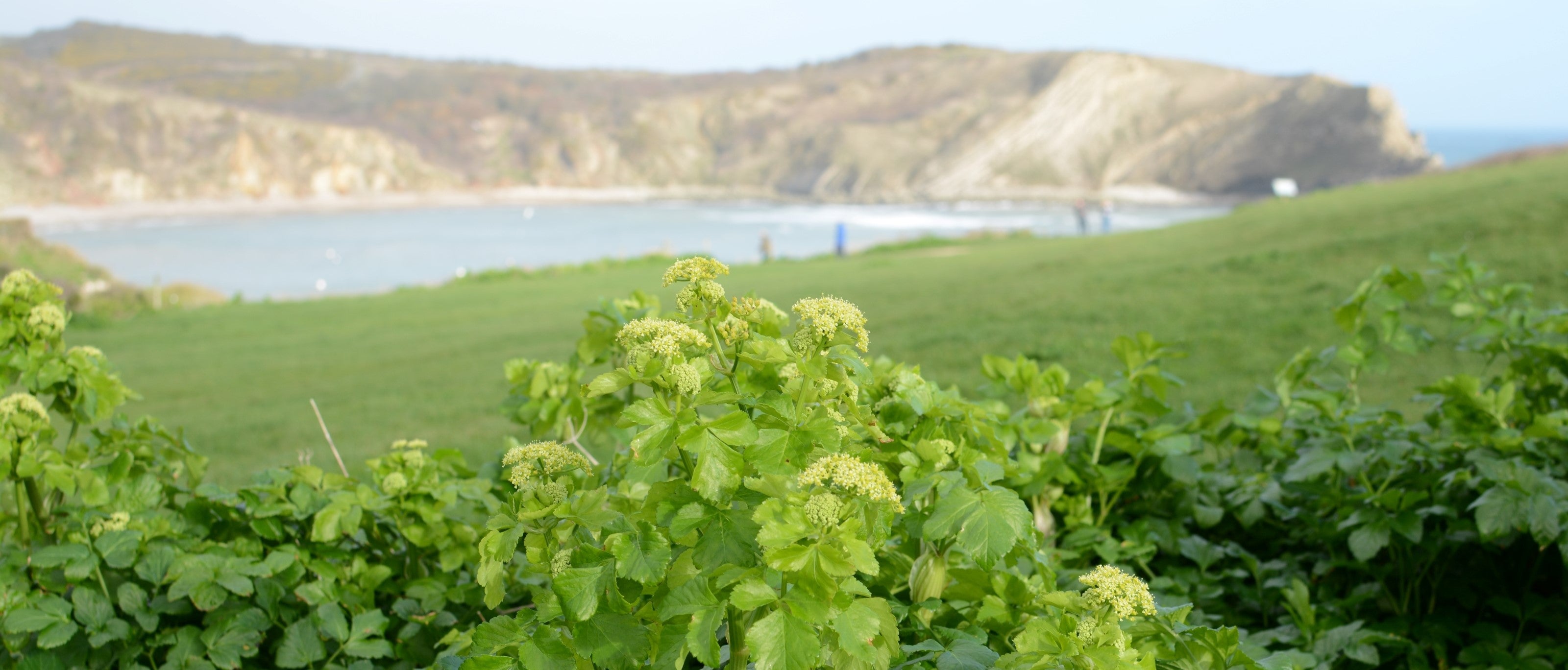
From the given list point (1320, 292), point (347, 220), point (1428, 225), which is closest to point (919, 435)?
point (1320, 292)

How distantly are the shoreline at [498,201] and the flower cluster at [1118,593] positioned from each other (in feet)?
295

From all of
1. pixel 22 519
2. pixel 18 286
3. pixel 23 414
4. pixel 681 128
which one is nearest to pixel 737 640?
pixel 23 414

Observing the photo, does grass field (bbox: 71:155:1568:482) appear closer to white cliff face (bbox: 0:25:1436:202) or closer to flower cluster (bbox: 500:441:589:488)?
flower cluster (bbox: 500:441:589:488)

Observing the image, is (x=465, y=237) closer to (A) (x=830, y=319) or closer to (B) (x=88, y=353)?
(B) (x=88, y=353)

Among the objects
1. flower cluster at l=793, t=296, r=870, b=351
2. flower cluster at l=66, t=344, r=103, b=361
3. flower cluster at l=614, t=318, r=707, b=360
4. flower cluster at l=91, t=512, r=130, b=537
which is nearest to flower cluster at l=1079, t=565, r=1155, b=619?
flower cluster at l=793, t=296, r=870, b=351

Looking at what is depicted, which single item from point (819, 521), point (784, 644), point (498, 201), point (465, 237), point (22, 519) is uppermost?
point (819, 521)

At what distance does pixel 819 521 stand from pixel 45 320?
197 centimetres

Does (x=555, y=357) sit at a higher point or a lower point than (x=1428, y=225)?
lower

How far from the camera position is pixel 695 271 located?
3.87 feet

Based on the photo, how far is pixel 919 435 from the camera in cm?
154

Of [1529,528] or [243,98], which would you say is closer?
[1529,528]

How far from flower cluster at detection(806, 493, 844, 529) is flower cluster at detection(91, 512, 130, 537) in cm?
165

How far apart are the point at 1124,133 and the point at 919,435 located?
404 ft

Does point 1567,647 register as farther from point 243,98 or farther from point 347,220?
point 243,98
